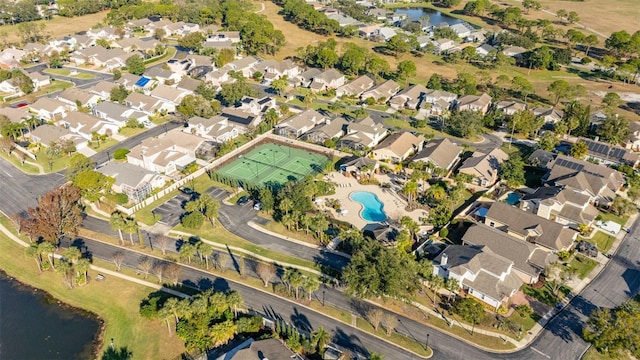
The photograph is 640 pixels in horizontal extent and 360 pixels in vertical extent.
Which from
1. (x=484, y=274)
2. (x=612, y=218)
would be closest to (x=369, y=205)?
(x=484, y=274)

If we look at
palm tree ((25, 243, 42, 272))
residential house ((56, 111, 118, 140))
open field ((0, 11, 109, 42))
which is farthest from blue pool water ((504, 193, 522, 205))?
open field ((0, 11, 109, 42))

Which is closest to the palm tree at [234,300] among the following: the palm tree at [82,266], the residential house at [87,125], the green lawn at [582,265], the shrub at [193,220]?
the shrub at [193,220]

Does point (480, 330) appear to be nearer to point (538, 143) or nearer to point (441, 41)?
point (538, 143)

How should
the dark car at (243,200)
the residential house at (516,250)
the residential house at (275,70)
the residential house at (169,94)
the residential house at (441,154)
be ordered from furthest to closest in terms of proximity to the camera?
the residential house at (275,70) < the residential house at (169,94) < the residential house at (441,154) < the dark car at (243,200) < the residential house at (516,250)

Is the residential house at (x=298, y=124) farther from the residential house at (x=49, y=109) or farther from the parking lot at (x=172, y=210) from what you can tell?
the residential house at (x=49, y=109)

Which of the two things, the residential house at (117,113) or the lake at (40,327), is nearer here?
the lake at (40,327)

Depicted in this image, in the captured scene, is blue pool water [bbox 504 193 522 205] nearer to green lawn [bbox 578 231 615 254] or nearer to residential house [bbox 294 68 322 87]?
green lawn [bbox 578 231 615 254]
